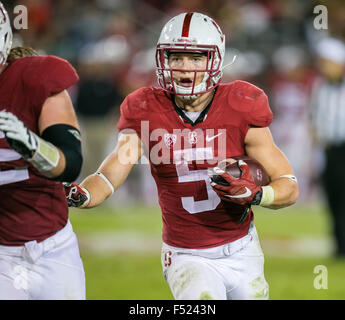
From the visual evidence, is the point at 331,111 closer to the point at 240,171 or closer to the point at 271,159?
the point at 271,159

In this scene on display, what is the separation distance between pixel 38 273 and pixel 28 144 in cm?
61

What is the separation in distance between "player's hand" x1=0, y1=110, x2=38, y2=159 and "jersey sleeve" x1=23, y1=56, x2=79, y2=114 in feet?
0.94

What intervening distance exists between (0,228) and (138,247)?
4.37m

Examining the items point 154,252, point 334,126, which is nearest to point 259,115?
point 334,126

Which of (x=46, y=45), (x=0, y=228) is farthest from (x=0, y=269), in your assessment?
(x=46, y=45)

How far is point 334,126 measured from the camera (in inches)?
264

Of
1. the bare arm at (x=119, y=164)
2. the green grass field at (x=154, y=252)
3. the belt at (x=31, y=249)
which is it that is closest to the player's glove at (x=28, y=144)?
the belt at (x=31, y=249)

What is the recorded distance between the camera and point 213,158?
3.16 m

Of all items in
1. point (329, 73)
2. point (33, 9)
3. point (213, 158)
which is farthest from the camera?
point (33, 9)

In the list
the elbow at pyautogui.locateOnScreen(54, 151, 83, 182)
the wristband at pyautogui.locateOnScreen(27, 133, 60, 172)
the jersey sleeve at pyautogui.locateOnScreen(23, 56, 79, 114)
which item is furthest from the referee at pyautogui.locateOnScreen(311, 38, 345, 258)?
the wristband at pyautogui.locateOnScreen(27, 133, 60, 172)

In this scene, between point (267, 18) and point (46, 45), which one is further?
point (267, 18)

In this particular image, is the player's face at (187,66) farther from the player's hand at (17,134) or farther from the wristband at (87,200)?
the player's hand at (17,134)

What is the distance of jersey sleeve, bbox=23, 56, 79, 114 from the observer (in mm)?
2797

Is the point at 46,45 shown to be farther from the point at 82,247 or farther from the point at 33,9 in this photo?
the point at 82,247
